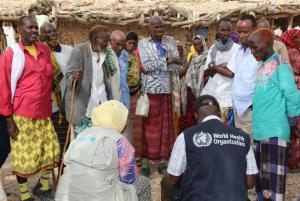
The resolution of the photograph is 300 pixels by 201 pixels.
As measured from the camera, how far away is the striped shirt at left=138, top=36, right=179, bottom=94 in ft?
18.3

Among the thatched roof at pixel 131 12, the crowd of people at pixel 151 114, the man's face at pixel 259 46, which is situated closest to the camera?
the crowd of people at pixel 151 114

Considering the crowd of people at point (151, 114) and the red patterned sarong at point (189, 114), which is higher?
the crowd of people at point (151, 114)

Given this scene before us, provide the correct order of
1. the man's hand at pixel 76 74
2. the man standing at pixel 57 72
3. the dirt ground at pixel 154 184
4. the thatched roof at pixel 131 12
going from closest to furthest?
the man's hand at pixel 76 74, the man standing at pixel 57 72, the dirt ground at pixel 154 184, the thatched roof at pixel 131 12

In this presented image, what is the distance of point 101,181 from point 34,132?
1.76 m

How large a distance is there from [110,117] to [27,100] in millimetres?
1588

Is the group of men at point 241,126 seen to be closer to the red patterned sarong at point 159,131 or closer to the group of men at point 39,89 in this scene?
the red patterned sarong at point 159,131

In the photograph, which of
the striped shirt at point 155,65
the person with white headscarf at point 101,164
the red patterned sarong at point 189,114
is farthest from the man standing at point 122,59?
the person with white headscarf at point 101,164

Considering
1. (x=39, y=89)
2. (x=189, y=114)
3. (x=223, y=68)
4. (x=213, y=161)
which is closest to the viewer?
(x=213, y=161)

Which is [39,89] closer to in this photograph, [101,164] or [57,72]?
[57,72]

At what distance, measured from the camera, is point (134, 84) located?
562 cm

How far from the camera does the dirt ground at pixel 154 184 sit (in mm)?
5012

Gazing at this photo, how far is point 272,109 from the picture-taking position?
384cm

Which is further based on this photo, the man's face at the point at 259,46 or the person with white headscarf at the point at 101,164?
the man's face at the point at 259,46

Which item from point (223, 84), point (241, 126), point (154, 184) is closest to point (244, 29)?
point (223, 84)
